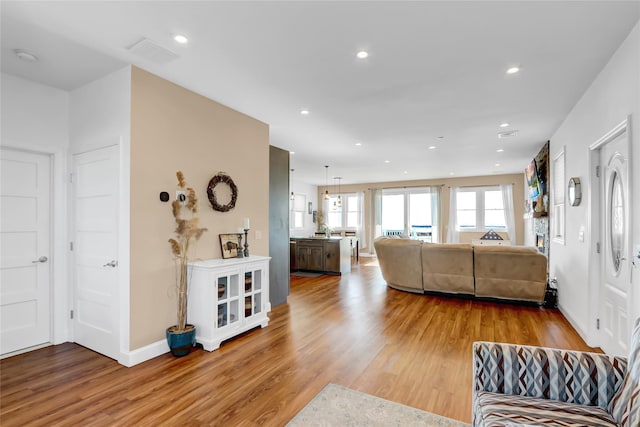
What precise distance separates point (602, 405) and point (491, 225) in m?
9.16

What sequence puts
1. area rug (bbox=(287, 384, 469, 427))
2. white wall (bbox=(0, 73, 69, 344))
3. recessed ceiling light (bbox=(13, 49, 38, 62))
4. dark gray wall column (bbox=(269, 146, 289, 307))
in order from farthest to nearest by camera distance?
dark gray wall column (bbox=(269, 146, 289, 307))
white wall (bbox=(0, 73, 69, 344))
recessed ceiling light (bbox=(13, 49, 38, 62))
area rug (bbox=(287, 384, 469, 427))

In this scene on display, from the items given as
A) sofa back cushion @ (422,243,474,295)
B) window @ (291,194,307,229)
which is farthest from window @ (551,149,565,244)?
window @ (291,194,307,229)

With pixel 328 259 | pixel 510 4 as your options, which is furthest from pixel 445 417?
pixel 328 259

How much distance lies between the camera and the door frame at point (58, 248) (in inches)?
132

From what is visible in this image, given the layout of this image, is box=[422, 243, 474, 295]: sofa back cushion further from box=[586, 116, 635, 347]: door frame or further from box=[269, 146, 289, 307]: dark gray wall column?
box=[269, 146, 289, 307]: dark gray wall column

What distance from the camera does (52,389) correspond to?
247cm

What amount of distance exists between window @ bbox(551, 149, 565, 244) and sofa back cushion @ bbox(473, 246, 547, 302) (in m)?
0.51

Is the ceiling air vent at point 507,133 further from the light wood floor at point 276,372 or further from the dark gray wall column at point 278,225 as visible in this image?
the dark gray wall column at point 278,225

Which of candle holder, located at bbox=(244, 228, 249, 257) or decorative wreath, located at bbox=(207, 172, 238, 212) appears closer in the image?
decorative wreath, located at bbox=(207, 172, 238, 212)

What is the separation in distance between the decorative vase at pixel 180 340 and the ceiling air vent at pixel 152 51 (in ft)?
8.17

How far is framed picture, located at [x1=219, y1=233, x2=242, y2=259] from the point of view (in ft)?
12.4

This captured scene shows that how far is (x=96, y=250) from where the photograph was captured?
317 cm

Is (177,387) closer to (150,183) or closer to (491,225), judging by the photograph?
(150,183)


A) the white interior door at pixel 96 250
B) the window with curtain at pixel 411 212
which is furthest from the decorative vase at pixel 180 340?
the window with curtain at pixel 411 212
